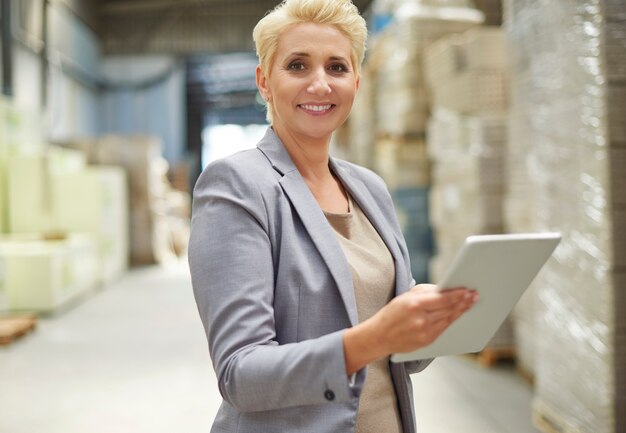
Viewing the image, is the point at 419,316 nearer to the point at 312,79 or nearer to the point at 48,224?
the point at 312,79

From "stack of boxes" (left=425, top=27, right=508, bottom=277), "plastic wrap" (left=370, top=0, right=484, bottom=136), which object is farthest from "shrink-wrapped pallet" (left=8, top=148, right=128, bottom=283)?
"stack of boxes" (left=425, top=27, right=508, bottom=277)

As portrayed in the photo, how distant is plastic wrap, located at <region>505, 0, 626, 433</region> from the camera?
8.36 ft

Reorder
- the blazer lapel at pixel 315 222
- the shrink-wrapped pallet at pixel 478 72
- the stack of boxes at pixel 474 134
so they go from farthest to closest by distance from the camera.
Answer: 1. the shrink-wrapped pallet at pixel 478 72
2. the stack of boxes at pixel 474 134
3. the blazer lapel at pixel 315 222

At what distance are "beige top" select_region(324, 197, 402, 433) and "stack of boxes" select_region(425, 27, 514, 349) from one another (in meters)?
3.28

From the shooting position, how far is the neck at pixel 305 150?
4.50ft

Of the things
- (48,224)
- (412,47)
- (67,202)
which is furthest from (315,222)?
(67,202)

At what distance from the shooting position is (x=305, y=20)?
4.18 ft

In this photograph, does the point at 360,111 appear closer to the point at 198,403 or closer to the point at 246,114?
the point at 198,403

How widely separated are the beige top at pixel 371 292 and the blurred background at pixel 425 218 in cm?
58

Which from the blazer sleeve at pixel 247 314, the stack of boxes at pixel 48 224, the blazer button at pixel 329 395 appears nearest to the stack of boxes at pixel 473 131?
the blazer sleeve at pixel 247 314

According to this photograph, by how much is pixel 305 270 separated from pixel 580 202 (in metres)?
1.93

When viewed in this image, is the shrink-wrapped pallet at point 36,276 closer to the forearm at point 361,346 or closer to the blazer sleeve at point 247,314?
the blazer sleeve at point 247,314

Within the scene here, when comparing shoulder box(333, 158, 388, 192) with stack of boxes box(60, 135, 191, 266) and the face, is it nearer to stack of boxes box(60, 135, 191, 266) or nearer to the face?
the face

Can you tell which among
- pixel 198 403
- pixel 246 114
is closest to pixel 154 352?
pixel 198 403
